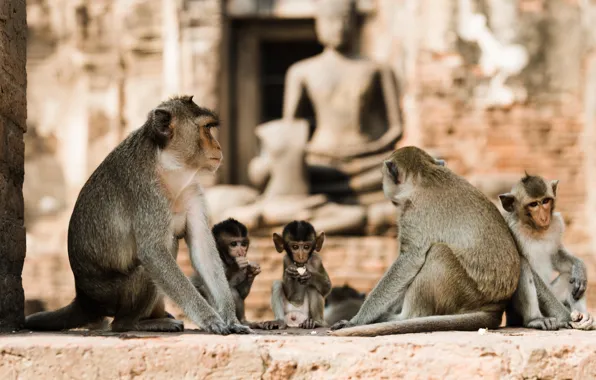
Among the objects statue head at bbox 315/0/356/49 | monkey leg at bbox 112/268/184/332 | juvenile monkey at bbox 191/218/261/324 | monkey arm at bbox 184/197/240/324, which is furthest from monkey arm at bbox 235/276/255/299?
statue head at bbox 315/0/356/49

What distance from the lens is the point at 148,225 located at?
15.1ft

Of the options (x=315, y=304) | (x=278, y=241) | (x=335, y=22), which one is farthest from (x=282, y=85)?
(x=315, y=304)

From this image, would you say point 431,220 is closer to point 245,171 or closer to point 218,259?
point 218,259

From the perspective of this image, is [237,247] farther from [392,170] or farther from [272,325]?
[392,170]

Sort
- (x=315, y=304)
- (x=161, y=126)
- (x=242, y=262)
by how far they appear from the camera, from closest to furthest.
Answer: (x=161, y=126) < (x=242, y=262) < (x=315, y=304)

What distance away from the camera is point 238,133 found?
14.8 meters

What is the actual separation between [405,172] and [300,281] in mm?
1093

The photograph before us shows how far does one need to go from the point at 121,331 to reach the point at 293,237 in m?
1.38

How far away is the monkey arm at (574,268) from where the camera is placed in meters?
5.23

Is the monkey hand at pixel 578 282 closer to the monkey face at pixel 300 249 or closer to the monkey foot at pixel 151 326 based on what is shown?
the monkey face at pixel 300 249

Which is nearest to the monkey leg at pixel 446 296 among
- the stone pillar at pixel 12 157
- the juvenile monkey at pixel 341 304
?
the juvenile monkey at pixel 341 304

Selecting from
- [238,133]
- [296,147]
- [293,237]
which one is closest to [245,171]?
[238,133]

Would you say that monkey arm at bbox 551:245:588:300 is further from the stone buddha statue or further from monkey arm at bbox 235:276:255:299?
the stone buddha statue

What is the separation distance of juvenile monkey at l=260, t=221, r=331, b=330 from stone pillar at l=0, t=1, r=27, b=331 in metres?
1.52
